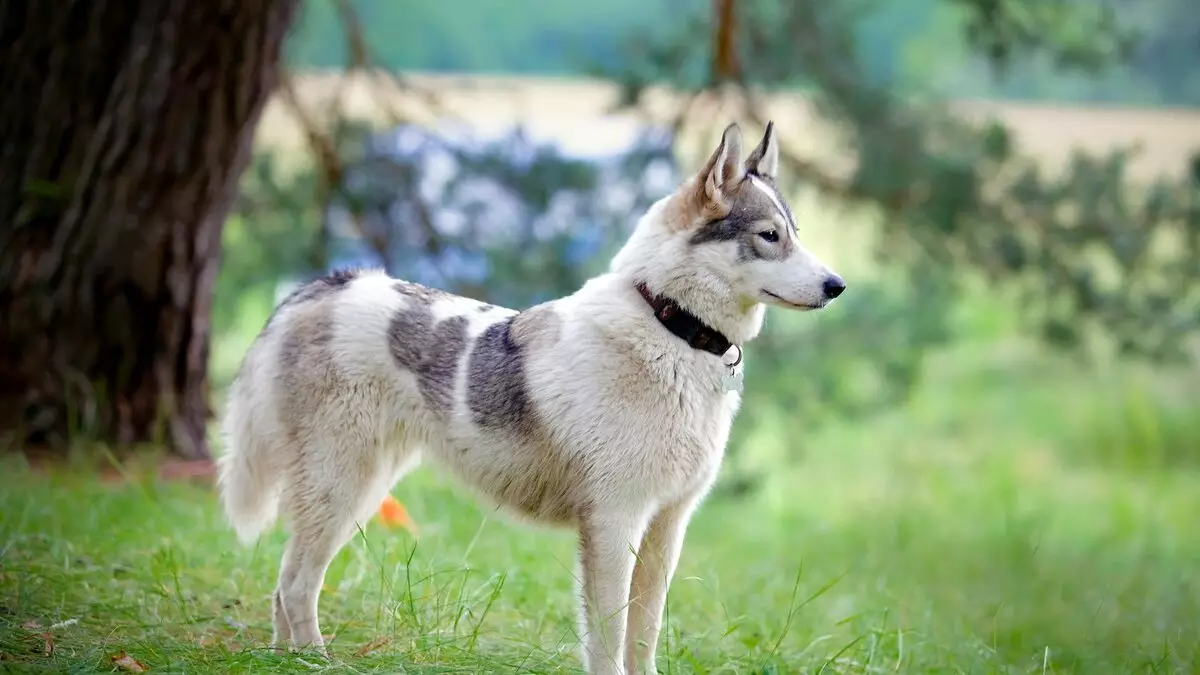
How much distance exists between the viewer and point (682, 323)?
3.35m

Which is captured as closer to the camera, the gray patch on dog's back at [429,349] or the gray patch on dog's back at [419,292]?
the gray patch on dog's back at [429,349]

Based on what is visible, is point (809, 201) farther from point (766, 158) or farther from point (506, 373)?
point (506, 373)

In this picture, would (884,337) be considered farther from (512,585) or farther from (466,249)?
(512,585)

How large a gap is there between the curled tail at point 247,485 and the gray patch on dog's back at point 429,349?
0.52 m

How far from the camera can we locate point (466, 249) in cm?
725

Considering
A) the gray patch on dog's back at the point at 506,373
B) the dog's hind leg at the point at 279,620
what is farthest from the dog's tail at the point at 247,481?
the gray patch on dog's back at the point at 506,373

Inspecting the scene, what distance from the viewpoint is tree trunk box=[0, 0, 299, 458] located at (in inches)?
215

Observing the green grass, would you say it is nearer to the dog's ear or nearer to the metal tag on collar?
the metal tag on collar

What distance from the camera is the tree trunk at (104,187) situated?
5.46 meters

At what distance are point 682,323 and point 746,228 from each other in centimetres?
30

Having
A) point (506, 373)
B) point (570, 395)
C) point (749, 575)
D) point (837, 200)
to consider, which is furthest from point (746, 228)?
point (837, 200)

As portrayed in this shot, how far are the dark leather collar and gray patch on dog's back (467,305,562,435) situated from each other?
289 mm

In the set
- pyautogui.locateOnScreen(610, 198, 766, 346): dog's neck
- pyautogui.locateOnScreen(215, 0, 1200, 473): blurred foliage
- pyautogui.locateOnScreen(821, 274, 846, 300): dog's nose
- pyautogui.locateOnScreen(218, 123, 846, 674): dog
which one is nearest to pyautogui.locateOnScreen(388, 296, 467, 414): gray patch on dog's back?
pyautogui.locateOnScreen(218, 123, 846, 674): dog

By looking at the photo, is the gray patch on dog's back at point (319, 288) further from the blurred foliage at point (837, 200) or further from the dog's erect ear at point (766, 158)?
the blurred foliage at point (837, 200)
